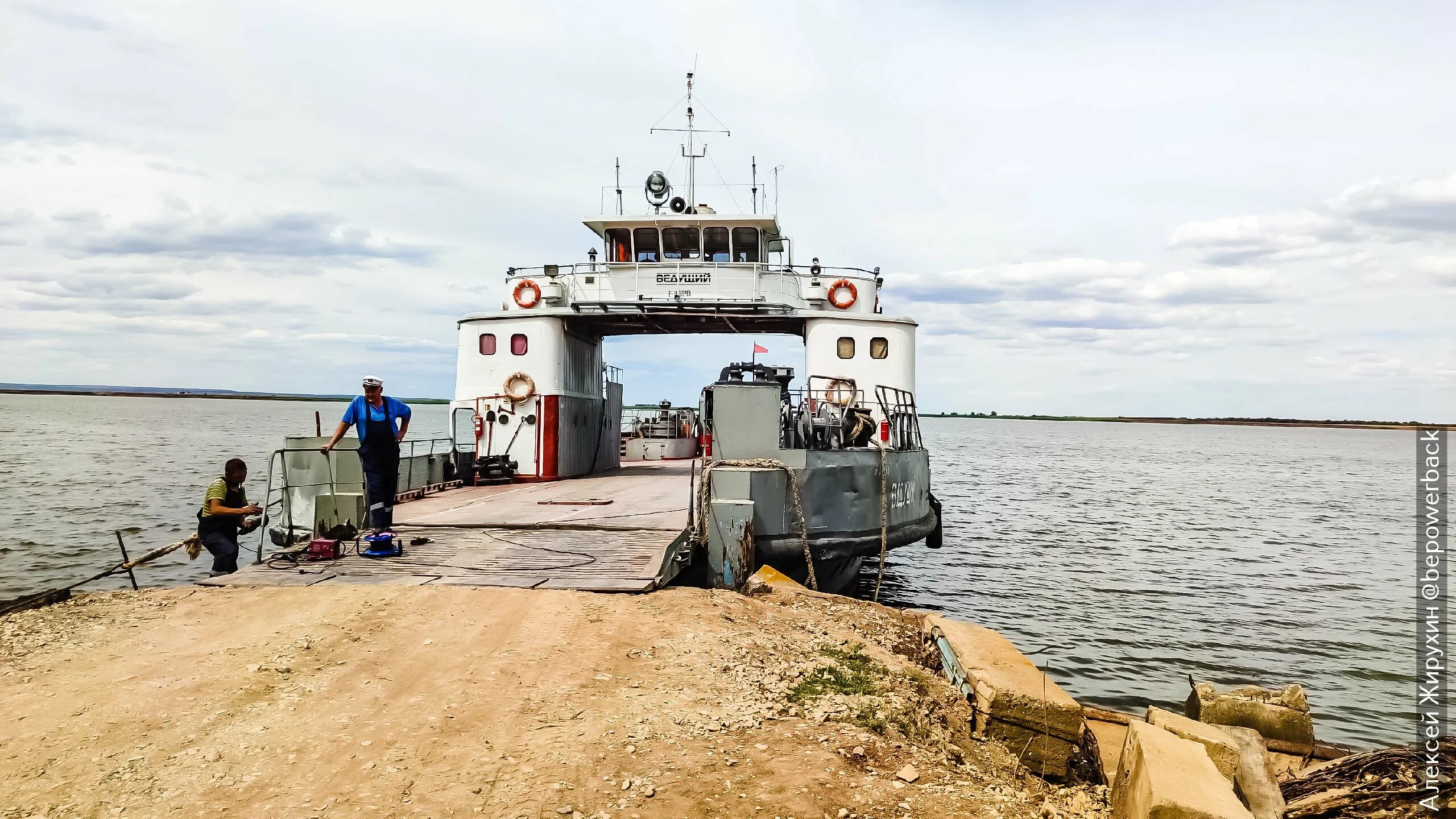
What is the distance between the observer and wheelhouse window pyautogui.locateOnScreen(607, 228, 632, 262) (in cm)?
1650

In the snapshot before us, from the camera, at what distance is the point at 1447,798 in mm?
4766

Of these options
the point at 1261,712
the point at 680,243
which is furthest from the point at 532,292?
the point at 1261,712

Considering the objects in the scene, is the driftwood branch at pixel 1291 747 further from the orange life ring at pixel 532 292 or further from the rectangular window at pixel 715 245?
the orange life ring at pixel 532 292

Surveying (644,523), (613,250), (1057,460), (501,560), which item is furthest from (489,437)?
(1057,460)

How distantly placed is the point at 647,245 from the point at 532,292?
2555mm

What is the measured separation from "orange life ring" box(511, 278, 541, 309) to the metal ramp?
3913 mm

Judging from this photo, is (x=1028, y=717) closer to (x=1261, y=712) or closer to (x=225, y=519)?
(x=1261, y=712)

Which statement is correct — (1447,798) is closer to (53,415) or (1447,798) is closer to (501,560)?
(501,560)

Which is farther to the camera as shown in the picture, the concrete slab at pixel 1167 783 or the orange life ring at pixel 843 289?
the orange life ring at pixel 843 289

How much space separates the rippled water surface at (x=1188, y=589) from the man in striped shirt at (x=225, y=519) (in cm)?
866

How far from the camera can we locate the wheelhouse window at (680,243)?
53.5 feet

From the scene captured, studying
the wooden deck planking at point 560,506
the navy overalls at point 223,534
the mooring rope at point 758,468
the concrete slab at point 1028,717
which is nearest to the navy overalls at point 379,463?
the wooden deck planking at point 560,506

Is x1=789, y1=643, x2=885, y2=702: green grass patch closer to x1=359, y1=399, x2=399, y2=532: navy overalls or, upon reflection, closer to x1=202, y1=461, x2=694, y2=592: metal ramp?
x1=202, y1=461, x2=694, y2=592: metal ramp

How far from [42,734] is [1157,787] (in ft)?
16.8
